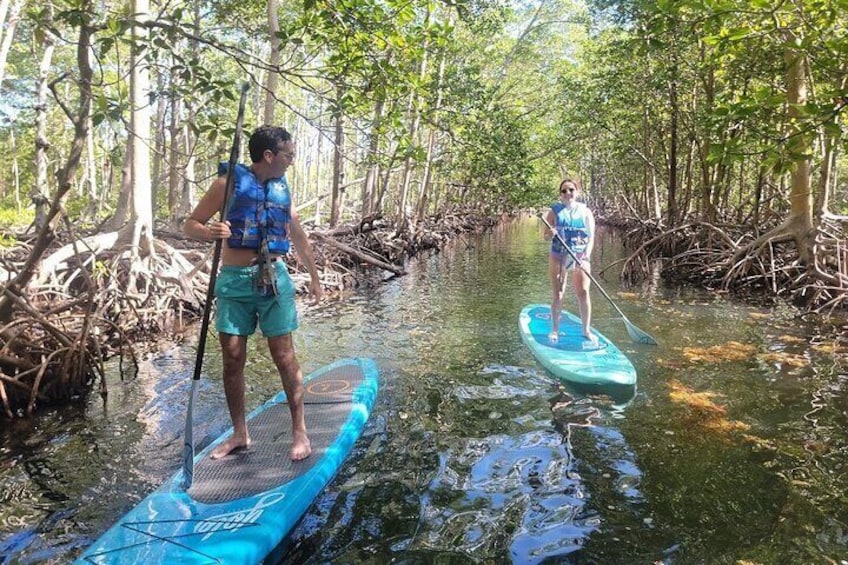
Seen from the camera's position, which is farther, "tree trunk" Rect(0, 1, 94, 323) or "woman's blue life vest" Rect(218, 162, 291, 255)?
"tree trunk" Rect(0, 1, 94, 323)

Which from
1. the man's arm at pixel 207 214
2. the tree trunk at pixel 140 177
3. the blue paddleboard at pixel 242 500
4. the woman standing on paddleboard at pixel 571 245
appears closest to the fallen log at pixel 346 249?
the tree trunk at pixel 140 177

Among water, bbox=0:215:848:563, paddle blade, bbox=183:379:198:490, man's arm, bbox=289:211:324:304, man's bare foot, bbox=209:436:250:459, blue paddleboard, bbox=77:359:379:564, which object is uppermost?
man's arm, bbox=289:211:324:304

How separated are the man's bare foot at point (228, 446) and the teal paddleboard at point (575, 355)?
9.20 ft

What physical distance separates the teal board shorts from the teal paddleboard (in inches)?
108

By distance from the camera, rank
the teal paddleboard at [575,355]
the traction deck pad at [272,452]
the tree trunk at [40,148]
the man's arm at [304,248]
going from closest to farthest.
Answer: the traction deck pad at [272,452]
the man's arm at [304,248]
the tree trunk at [40,148]
the teal paddleboard at [575,355]

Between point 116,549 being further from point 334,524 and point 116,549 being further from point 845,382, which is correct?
point 845,382

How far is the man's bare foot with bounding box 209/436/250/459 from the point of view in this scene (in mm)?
3359

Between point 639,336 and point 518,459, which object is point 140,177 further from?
point 639,336

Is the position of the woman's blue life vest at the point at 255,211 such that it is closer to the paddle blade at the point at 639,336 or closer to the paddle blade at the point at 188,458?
the paddle blade at the point at 188,458

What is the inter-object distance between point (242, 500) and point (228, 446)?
0.61m

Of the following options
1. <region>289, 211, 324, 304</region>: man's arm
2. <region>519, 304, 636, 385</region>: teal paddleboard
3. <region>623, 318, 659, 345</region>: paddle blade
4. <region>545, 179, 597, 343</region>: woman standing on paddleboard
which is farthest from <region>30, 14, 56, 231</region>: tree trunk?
<region>623, 318, 659, 345</region>: paddle blade

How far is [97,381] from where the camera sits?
17.7ft

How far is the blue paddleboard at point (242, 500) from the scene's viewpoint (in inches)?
96.3

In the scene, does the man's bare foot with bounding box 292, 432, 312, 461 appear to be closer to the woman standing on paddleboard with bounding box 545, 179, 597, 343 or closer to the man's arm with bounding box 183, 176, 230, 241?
the man's arm with bounding box 183, 176, 230, 241
